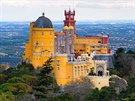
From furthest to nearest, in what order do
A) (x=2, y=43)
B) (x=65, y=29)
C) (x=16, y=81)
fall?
(x=2, y=43), (x=65, y=29), (x=16, y=81)

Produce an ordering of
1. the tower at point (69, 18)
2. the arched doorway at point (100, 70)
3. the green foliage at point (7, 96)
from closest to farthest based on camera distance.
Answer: the green foliage at point (7, 96) → the arched doorway at point (100, 70) → the tower at point (69, 18)

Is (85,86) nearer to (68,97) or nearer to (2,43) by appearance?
(68,97)

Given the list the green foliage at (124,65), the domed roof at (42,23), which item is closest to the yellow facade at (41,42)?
the domed roof at (42,23)

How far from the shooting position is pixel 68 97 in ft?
149

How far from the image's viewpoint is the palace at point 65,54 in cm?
5506

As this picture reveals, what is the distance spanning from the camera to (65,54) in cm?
5544

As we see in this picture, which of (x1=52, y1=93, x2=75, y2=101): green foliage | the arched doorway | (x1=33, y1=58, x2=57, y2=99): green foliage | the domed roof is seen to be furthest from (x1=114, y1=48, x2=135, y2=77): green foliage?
(x1=52, y1=93, x2=75, y2=101): green foliage

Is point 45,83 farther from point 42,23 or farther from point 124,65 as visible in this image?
point 124,65

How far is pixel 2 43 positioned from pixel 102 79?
4935 inches

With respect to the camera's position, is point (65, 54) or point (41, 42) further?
point (41, 42)

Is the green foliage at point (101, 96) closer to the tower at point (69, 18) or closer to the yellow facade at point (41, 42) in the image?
the yellow facade at point (41, 42)

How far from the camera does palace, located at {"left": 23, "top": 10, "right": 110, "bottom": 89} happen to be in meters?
55.1

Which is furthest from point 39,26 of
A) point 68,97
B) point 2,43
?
point 2,43

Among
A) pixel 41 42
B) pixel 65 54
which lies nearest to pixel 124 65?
pixel 65 54
